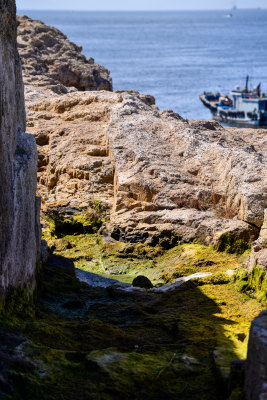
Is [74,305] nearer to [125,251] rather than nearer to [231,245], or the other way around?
[125,251]

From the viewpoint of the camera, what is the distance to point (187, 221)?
11773 millimetres

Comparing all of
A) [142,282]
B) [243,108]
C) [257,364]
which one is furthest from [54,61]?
[243,108]

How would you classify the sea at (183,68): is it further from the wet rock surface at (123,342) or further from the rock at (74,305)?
the rock at (74,305)

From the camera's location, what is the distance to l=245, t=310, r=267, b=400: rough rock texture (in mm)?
5043

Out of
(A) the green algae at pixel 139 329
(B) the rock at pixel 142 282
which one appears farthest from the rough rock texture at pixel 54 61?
(B) the rock at pixel 142 282

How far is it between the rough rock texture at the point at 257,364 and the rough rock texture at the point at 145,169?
Result: 5.94 meters

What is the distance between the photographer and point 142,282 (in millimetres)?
10406

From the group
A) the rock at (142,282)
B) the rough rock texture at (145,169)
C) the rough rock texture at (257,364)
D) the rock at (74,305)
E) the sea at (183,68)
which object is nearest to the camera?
the rough rock texture at (257,364)

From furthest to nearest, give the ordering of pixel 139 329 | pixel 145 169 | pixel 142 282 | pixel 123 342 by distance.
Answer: pixel 145 169 < pixel 142 282 < pixel 139 329 < pixel 123 342

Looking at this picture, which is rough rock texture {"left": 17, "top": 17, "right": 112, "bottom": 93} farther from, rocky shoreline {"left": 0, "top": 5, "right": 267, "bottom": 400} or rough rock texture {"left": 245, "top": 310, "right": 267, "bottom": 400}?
rough rock texture {"left": 245, "top": 310, "right": 267, "bottom": 400}

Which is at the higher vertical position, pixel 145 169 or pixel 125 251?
pixel 145 169

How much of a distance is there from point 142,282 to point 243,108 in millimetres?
44917

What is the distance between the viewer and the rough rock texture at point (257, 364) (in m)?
5.04

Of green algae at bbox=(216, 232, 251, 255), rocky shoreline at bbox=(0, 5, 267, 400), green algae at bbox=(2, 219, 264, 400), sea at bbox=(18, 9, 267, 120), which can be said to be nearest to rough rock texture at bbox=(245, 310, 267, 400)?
rocky shoreline at bbox=(0, 5, 267, 400)
